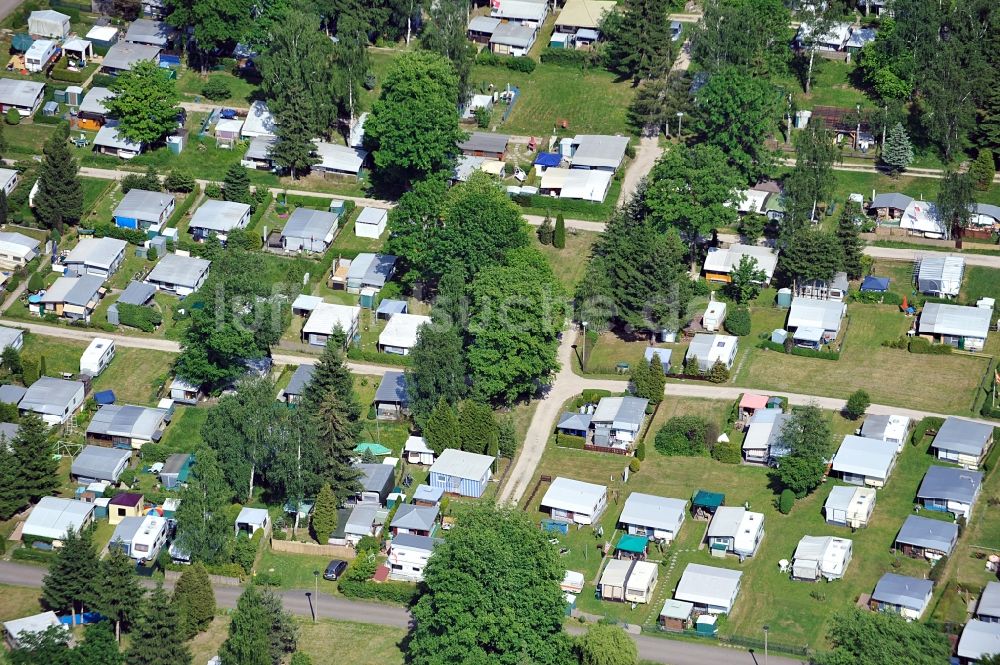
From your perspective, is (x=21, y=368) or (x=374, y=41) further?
(x=374, y=41)

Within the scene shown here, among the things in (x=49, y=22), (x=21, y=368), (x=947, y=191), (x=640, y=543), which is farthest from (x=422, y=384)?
(x=49, y=22)

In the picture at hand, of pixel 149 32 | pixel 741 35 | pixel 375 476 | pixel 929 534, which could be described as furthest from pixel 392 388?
pixel 149 32

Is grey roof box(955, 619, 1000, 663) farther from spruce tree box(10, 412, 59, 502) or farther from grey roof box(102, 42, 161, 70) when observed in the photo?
grey roof box(102, 42, 161, 70)

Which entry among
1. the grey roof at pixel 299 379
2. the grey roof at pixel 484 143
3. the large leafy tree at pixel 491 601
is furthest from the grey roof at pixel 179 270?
the large leafy tree at pixel 491 601

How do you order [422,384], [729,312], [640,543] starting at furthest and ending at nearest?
1. [729,312]
2. [422,384]
3. [640,543]

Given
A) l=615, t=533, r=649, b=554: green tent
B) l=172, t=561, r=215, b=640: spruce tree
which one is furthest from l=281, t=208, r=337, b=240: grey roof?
l=615, t=533, r=649, b=554: green tent

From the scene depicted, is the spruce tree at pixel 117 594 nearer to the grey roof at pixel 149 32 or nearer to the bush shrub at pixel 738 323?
the bush shrub at pixel 738 323

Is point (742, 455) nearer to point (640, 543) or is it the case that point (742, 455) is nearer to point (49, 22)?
point (640, 543)
